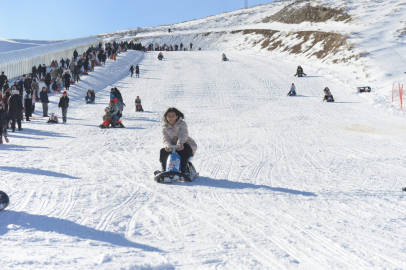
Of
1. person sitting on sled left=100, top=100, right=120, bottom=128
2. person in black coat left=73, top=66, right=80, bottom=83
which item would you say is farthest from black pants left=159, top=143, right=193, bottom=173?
person in black coat left=73, top=66, right=80, bottom=83

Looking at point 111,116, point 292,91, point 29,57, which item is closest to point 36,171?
point 111,116

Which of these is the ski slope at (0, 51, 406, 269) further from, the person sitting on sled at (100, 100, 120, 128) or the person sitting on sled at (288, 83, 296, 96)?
the person sitting on sled at (288, 83, 296, 96)

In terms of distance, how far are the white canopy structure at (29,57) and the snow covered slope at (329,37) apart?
2205 cm

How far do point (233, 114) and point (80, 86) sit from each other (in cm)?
1257

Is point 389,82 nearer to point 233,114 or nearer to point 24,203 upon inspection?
point 233,114

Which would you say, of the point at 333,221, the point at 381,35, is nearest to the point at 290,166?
the point at 333,221

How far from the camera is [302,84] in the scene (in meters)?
31.6

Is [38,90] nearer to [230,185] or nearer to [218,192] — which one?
[230,185]

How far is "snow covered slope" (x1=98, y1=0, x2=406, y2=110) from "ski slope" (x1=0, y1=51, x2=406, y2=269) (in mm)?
13392

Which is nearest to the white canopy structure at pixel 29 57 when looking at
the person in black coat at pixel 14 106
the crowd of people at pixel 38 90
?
the crowd of people at pixel 38 90

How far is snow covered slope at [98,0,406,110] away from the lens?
3462cm

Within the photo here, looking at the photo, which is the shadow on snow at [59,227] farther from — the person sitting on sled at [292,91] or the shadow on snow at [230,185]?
the person sitting on sled at [292,91]

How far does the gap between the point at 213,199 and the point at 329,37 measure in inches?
1784

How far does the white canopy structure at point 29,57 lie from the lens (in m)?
28.2
